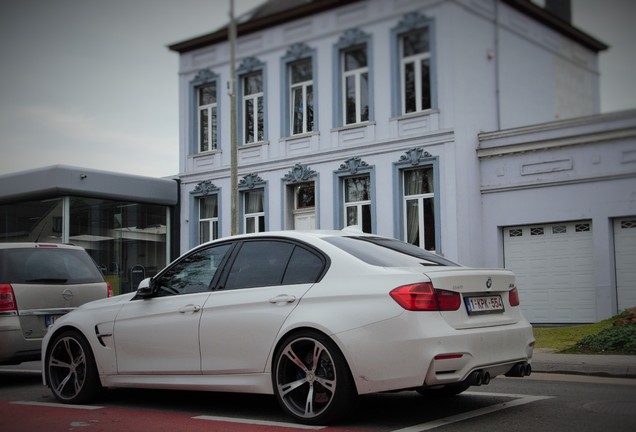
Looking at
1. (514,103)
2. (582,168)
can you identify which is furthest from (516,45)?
(582,168)

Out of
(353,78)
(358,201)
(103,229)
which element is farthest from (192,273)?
(103,229)

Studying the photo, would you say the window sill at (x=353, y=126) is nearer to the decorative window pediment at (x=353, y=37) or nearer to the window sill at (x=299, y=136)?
the window sill at (x=299, y=136)

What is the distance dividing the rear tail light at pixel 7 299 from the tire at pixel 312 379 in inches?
186

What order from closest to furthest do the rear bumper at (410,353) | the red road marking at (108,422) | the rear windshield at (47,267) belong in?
the rear bumper at (410,353) → the red road marking at (108,422) → the rear windshield at (47,267)

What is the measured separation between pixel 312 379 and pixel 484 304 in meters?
1.50

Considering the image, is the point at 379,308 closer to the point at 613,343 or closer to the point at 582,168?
the point at 613,343

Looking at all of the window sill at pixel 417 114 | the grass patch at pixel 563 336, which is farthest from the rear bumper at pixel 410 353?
the window sill at pixel 417 114

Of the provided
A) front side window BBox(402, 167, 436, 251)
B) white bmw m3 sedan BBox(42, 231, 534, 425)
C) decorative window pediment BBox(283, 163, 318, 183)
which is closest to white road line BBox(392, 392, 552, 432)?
white bmw m3 sedan BBox(42, 231, 534, 425)

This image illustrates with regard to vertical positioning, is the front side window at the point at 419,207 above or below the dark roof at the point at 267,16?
below

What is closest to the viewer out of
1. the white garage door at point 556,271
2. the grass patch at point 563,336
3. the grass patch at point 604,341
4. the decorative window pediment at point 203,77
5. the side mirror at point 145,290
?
the side mirror at point 145,290

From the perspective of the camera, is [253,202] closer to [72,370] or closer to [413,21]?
[413,21]

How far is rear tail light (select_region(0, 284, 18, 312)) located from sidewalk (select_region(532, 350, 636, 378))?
6.71 m

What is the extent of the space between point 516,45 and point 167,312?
18.9 metres

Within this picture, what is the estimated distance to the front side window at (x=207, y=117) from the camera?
92.1 feet
